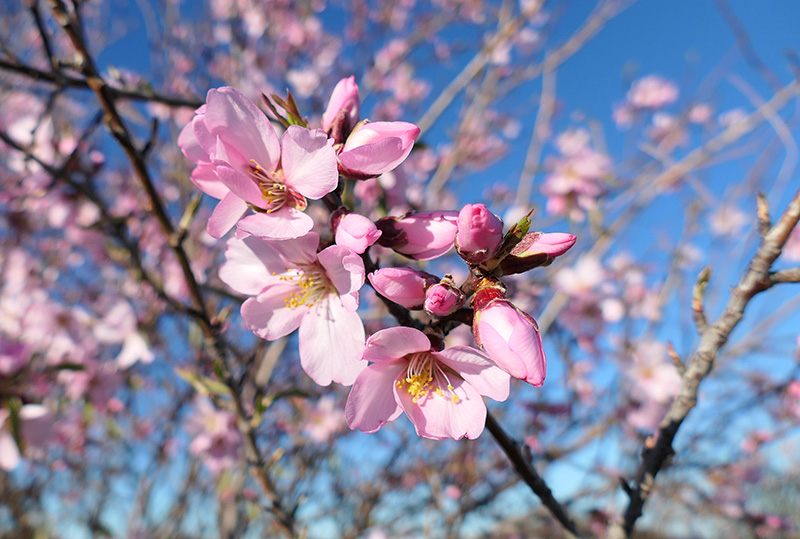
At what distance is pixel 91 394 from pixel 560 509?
2.97m

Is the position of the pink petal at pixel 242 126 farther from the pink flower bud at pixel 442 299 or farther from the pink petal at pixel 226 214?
the pink flower bud at pixel 442 299

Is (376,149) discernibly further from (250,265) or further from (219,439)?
(219,439)

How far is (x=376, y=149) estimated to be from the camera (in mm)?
856

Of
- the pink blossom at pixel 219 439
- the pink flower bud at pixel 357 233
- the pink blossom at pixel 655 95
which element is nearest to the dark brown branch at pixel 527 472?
the pink flower bud at pixel 357 233

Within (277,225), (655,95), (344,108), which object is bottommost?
(655,95)

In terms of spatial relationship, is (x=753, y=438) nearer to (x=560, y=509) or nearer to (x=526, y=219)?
(x=560, y=509)

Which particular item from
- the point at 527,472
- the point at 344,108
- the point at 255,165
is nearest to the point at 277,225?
the point at 255,165

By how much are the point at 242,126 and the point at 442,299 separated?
56 centimetres

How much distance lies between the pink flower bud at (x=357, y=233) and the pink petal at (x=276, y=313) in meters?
0.28

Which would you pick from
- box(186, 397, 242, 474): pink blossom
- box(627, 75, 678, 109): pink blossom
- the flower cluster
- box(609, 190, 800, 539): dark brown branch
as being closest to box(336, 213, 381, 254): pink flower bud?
the flower cluster

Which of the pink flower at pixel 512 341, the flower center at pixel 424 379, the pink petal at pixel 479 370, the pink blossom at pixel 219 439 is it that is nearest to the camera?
the pink flower at pixel 512 341

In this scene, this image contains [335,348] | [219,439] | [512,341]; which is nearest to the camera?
[512,341]

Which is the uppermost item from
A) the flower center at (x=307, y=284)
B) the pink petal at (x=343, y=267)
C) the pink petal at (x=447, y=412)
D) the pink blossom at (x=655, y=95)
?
the pink petal at (x=343, y=267)

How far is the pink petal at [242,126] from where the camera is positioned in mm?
908
